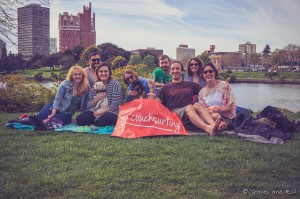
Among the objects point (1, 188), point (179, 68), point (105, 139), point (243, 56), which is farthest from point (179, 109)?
point (243, 56)

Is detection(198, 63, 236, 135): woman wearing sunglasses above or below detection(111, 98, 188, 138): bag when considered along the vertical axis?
above

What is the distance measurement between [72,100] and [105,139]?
2.01m

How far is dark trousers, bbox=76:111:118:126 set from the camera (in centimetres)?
724

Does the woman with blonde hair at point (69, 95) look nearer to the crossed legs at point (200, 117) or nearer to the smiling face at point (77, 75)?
the smiling face at point (77, 75)

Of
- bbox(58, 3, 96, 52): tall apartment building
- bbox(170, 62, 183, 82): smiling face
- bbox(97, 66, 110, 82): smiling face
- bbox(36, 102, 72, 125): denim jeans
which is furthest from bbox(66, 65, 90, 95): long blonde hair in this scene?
bbox(58, 3, 96, 52): tall apartment building

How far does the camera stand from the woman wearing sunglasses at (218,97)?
6.84 metres

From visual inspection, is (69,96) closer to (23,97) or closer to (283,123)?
(283,123)

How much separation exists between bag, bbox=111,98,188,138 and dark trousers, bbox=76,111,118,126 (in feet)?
1.57

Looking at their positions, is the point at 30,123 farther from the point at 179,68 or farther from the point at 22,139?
the point at 179,68

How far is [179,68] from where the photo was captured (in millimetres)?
7324

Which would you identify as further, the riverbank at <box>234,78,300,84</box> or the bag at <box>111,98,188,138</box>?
the riverbank at <box>234,78,300,84</box>

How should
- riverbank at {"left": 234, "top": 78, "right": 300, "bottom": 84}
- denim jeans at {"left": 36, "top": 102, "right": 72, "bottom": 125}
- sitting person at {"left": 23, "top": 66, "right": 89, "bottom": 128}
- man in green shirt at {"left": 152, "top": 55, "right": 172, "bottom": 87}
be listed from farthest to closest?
riverbank at {"left": 234, "top": 78, "right": 300, "bottom": 84}, man in green shirt at {"left": 152, "top": 55, "right": 172, "bottom": 87}, sitting person at {"left": 23, "top": 66, "right": 89, "bottom": 128}, denim jeans at {"left": 36, "top": 102, "right": 72, "bottom": 125}

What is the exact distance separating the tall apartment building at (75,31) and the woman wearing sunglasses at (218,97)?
119 metres

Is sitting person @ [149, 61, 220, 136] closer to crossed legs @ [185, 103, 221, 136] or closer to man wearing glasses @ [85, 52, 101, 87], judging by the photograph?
crossed legs @ [185, 103, 221, 136]
